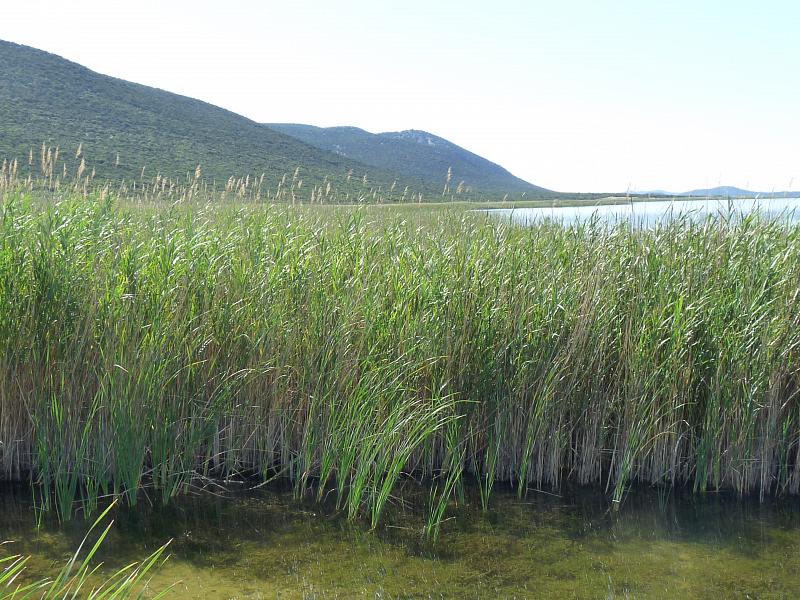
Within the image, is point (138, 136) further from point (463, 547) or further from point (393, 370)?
point (463, 547)

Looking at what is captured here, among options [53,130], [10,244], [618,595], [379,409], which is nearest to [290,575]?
[379,409]

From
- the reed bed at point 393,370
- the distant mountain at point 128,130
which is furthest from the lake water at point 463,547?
the distant mountain at point 128,130

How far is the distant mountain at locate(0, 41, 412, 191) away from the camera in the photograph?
135 feet

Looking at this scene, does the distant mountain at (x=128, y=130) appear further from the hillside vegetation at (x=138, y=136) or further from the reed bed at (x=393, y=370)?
the reed bed at (x=393, y=370)

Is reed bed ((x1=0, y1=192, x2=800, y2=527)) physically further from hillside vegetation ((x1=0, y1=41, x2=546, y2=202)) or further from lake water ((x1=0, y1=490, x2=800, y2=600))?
hillside vegetation ((x1=0, y1=41, x2=546, y2=202))

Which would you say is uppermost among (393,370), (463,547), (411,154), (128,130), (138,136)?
(411,154)

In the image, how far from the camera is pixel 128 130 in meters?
50.4

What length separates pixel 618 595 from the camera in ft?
10.0

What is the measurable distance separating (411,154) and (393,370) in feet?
363

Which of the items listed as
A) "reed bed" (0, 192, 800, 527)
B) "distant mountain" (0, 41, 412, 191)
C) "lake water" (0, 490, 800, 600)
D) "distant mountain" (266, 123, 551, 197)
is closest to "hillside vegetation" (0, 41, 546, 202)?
"distant mountain" (0, 41, 412, 191)

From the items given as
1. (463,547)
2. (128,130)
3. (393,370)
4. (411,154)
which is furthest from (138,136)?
(411,154)

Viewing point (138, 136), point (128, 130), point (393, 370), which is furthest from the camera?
point (128, 130)

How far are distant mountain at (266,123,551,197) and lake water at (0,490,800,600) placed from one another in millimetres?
91999

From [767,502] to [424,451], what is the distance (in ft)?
6.37
